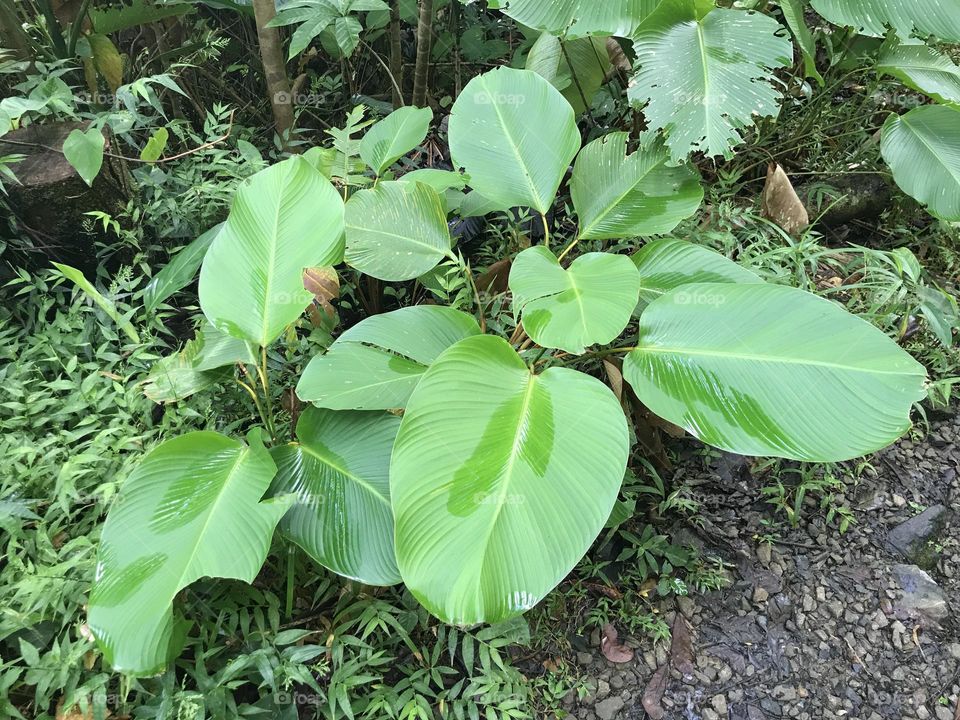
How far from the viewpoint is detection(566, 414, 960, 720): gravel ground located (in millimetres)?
1437

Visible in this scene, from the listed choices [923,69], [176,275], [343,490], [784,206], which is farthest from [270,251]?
[923,69]

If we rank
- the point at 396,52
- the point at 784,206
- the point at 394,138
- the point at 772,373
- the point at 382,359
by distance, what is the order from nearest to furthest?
the point at 772,373
the point at 382,359
the point at 394,138
the point at 784,206
the point at 396,52

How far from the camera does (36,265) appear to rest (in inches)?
77.1

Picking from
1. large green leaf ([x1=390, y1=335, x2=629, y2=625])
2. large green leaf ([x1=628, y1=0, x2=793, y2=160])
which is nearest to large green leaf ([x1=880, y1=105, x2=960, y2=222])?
large green leaf ([x1=628, y1=0, x2=793, y2=160])

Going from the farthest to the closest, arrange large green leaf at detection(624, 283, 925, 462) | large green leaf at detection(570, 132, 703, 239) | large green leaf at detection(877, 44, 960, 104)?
large green leaf at detection(877, 44, 960, 104)
large green leaf at detection(570, 132, 703, 239)
large green leaf at detection(624, 283, 925, 462)

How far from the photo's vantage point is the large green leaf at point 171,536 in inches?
39.8

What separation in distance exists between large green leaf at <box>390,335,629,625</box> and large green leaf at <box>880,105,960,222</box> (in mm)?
1441

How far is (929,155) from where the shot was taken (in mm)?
1912

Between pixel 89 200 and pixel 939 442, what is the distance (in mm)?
2739

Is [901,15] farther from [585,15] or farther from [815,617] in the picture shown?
[815,617]

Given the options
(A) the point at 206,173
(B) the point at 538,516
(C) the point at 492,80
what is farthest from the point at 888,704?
(A) the point at 206,173

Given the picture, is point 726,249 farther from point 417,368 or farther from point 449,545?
point 449,545

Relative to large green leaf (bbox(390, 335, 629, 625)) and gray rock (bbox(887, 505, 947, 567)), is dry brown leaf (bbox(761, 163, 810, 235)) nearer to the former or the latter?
gray rock (bbox(887, 505, 947, 567))

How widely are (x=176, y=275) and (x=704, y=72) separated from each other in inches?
59.3
